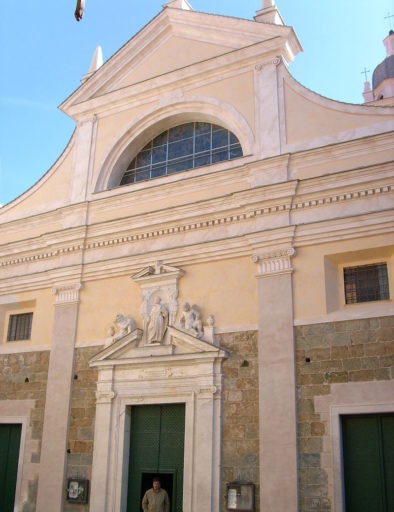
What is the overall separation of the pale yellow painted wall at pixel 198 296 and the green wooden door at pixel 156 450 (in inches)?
72.2

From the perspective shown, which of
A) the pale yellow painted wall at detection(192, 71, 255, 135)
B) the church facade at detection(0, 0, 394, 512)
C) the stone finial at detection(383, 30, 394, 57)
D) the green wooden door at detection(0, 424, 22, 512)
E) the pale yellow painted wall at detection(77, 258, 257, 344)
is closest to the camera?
the church facade at detection(0, 0, 394, 512)

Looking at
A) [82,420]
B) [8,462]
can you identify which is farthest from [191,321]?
[8,462]

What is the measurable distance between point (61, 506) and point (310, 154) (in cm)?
836

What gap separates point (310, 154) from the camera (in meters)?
12.2

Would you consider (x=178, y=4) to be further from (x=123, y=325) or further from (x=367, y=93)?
(x=367, y=93)

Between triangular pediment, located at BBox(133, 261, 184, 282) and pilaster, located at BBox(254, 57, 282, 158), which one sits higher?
pilaster, located at BBox(254, 57, 282, 158)

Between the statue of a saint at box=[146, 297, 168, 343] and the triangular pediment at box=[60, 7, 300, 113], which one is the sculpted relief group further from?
the triangular pediment at box=[60, 7, 300, 113]

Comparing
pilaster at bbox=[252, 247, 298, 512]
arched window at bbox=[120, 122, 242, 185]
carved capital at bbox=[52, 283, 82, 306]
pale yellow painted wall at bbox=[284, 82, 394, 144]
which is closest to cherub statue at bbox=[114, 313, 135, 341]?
carved capital at bbox=[52, 283, 82, 306]

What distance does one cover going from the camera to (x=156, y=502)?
11367 mm

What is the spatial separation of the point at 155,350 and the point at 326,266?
3.66 m

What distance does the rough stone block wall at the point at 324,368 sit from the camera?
1037 centimetres

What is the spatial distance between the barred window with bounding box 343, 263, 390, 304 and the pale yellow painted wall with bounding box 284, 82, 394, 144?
8.82 ft

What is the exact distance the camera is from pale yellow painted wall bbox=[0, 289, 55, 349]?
47.5ft

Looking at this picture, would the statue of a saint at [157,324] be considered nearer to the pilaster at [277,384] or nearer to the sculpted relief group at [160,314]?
the sculpted relief group at [160,314]
